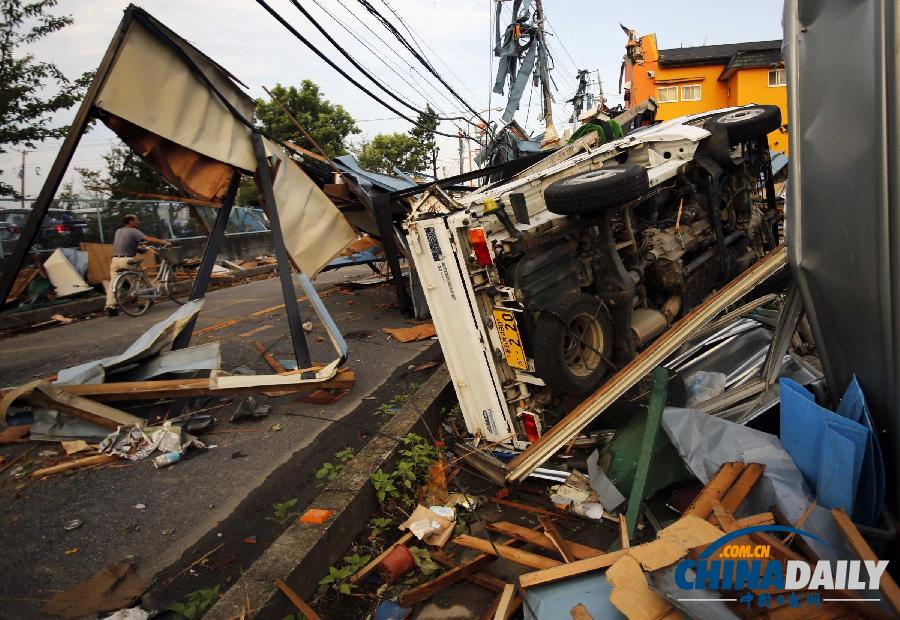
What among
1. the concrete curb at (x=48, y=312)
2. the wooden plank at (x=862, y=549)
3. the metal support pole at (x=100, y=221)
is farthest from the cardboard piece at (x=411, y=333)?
the metal support pole at (x=100, y=221)

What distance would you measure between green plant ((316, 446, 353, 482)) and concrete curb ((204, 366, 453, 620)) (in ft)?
0.32

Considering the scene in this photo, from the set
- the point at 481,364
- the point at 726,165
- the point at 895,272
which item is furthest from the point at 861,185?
the point at 726,165

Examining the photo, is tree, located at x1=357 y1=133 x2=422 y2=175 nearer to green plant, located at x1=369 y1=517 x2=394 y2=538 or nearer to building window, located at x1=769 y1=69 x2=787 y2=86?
building window, located at x1=769 y1=69 x2=787 y2=86

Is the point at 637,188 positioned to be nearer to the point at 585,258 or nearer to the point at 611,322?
the point at 585,258

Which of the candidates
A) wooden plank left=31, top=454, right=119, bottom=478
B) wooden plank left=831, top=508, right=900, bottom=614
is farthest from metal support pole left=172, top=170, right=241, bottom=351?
wooden plank left=831, top=508, right=900, bottom=614

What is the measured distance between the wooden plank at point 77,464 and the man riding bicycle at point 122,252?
21.2 feet

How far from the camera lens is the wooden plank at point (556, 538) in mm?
2344

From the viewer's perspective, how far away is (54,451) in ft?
11.8

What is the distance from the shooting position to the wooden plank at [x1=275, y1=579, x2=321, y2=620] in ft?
6.81

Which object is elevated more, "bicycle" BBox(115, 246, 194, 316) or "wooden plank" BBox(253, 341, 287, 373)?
A: "bicycle" BBox(115, 246, 194, 316)

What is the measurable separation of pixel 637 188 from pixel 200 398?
3963 millimetres

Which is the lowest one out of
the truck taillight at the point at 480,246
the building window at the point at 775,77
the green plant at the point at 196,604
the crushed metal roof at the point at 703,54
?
the green plant at the point at 196,604

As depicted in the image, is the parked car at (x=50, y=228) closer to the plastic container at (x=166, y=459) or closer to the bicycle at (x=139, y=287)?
the bicycle at (x=139, y=287)

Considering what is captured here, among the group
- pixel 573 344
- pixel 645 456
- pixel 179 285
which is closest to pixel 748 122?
pixel 573 344
